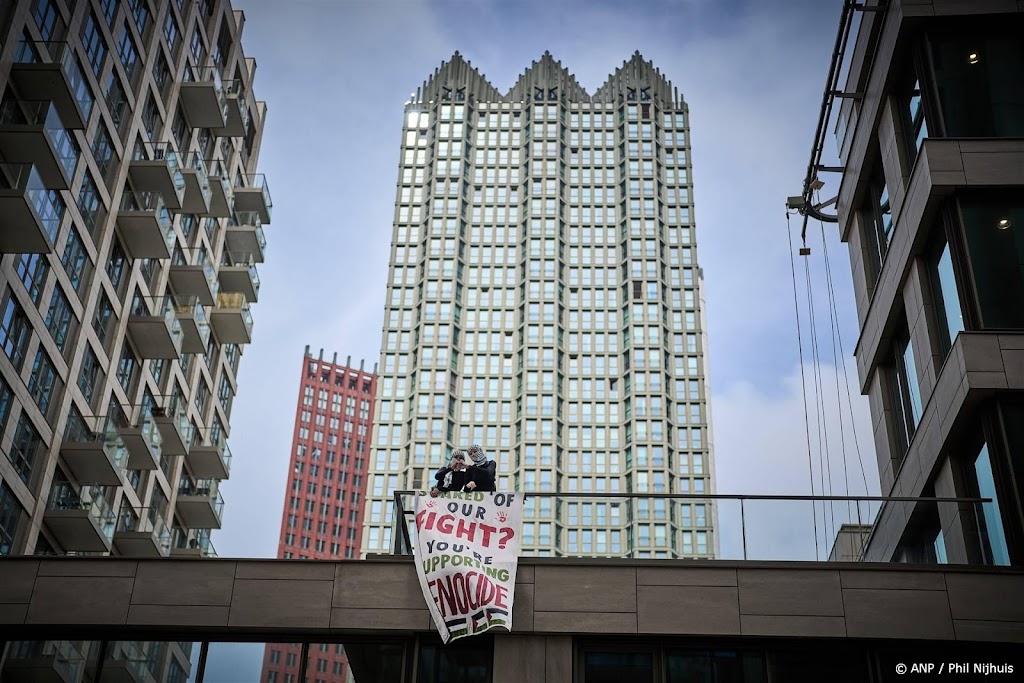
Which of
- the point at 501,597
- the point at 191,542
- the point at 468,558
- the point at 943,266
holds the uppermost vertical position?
the point at 191,542

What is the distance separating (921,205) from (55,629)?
18214mm

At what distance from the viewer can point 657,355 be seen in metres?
117

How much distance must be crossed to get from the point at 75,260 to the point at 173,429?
34.9 feet

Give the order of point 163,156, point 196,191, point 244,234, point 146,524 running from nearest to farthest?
point 163,156 < point 146,524 < point 196,191 < point 244,234

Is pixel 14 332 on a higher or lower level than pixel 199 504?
lower

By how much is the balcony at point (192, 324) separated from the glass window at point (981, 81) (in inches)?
1419

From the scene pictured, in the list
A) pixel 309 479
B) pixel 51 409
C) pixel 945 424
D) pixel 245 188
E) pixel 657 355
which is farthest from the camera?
pixel 309 479

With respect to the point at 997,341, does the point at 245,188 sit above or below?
above

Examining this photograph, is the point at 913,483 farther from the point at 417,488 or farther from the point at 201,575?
the point at 201,575

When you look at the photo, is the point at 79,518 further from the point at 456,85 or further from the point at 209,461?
the point at 456,85

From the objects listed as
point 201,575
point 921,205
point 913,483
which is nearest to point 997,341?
point 921,205

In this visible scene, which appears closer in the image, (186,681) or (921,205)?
(186,681)

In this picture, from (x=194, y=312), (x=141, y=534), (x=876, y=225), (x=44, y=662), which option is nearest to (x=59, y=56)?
(x=194, y=312)

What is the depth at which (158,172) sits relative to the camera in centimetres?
→ 4581
